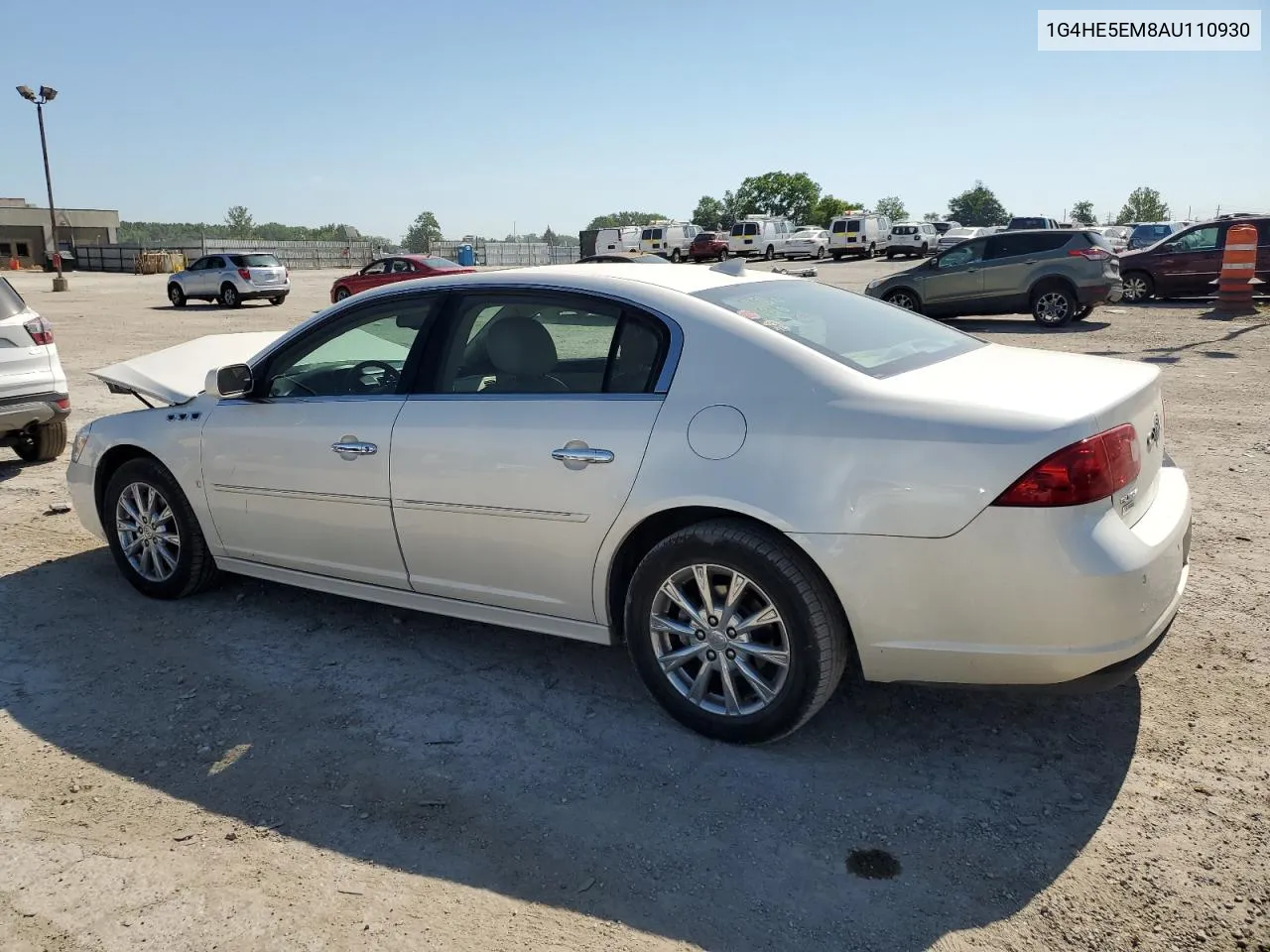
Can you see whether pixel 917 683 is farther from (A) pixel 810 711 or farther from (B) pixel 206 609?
(B) pixel 206 609

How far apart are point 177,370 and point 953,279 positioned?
48.7 ft

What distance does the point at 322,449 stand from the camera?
13.7 feet

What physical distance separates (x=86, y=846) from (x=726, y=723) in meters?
2.01

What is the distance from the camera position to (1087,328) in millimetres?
16094

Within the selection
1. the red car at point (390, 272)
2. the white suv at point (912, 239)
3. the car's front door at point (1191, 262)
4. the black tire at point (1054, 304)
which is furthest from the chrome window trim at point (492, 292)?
the white suv at point (912, 239)

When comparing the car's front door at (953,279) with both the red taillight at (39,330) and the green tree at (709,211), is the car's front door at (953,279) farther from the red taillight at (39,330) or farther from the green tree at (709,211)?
the green tree at (709,211)

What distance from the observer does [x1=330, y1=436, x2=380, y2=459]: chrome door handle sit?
159 inches

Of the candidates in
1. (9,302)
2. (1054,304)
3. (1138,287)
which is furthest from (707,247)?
(9,302)

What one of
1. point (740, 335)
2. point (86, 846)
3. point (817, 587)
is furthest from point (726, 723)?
point (86, 846)

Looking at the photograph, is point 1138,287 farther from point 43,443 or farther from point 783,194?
point 783,194

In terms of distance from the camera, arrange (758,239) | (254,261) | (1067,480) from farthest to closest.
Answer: (758,239) → (254,261) → (1067,480)

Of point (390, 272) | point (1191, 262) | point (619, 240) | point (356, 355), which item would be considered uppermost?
point (619, 240)

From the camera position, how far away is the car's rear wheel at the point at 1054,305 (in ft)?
54.1

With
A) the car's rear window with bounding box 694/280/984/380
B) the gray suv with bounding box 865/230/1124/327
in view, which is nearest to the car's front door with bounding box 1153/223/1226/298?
the gray suv with bounding box 865/230/1124/327
